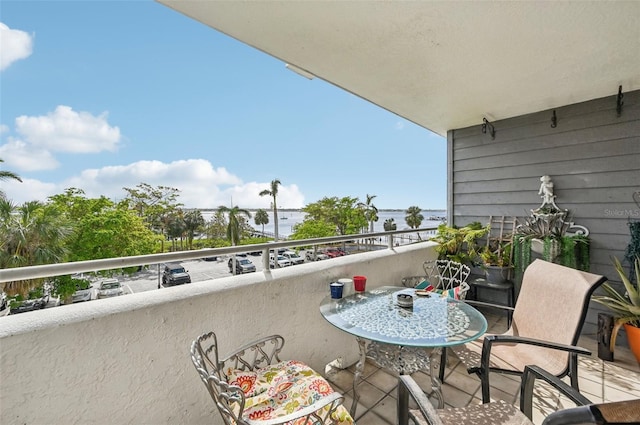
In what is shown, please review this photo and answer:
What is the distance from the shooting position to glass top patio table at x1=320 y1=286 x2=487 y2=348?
4.15 ft

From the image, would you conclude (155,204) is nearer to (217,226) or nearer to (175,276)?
(217,226)

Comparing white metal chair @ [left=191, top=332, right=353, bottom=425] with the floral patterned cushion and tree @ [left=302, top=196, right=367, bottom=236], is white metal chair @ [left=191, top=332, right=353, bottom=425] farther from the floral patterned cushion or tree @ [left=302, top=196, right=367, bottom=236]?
tree @ [left=302, top=196, right=367, bottom=236]

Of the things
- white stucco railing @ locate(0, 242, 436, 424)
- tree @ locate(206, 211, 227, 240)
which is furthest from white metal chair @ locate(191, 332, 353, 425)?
tree @ locate(206, 211, 227, 240)

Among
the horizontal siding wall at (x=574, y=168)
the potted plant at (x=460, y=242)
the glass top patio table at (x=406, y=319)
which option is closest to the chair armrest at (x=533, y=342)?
the glass top patio table at (x=406, y=319)

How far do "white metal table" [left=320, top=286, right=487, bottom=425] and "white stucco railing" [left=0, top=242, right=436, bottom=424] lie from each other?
14.3 inches

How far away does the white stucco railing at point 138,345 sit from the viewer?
1.00 meters

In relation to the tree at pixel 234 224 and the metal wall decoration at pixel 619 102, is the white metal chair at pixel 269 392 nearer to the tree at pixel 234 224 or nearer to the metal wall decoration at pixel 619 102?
the metal wall decoration at pixel 619 102

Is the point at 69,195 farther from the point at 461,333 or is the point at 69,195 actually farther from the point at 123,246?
the point at 461,333

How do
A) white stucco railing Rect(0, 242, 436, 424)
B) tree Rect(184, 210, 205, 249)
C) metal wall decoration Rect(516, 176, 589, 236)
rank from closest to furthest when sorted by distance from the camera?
white stucco railing Rect(0, 242, 436, 424), metal wall decoration Rect(516, 176, 589, 236), tree Rect(184, 210, 205, 249)

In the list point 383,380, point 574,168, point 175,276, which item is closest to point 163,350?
point 383,380

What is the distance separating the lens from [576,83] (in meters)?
2.31

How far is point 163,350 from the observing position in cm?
128

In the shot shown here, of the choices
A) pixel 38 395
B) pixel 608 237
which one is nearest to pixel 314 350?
pixel 38 395

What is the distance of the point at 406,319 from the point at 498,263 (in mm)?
2053
